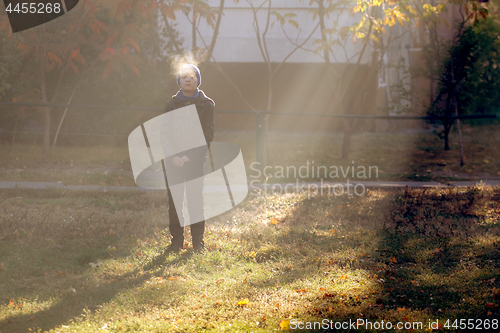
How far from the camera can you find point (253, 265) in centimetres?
458

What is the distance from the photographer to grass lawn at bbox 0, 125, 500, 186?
876 cm

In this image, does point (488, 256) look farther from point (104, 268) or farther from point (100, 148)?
point (100, 148)

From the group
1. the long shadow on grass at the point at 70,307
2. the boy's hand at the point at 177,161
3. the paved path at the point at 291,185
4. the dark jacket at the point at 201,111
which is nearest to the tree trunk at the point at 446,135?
the paved path at the point at 291,185

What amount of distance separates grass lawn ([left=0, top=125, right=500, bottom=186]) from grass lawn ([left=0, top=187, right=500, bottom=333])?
173cm

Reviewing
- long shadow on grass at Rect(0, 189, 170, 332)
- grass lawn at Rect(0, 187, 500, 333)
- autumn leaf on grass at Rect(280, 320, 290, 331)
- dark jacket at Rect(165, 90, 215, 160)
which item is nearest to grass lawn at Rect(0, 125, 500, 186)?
long shadow on grass at Rect(0, 189, 170, 332)

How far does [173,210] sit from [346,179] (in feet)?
15.5

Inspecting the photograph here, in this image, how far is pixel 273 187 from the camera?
311 inches

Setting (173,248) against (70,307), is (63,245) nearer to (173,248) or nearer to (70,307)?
(173,248)

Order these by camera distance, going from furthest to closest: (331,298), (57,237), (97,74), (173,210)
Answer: (97,74) → (57,237) → (173,210) → (331,298)

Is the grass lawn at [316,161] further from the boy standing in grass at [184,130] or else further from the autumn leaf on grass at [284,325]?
the autumn leaf on grass at [284,325]

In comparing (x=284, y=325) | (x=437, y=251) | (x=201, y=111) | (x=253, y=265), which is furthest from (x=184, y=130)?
(x=437, y=251)

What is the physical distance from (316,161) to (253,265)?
596 centimetres

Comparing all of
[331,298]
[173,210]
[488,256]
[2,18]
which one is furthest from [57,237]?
[2,18]

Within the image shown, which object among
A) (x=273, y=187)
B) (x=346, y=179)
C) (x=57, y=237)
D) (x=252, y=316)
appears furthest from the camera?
(x=346, y=179)
